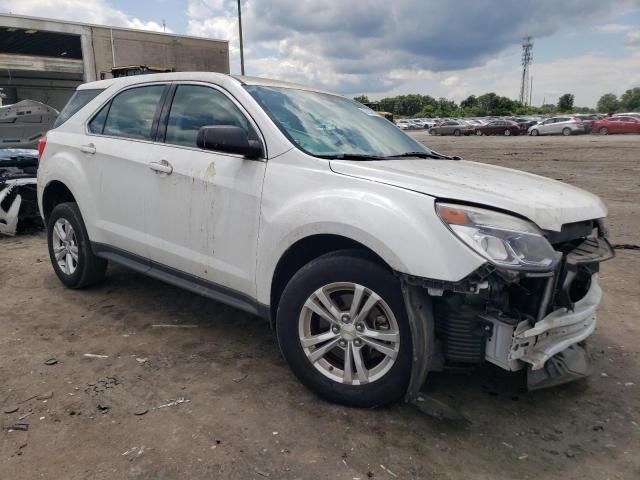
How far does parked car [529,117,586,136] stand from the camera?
117 ft

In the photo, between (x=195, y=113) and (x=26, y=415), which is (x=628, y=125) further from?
(x=26, y=415)

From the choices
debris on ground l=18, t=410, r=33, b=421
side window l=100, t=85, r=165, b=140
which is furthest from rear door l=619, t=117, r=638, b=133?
debris on ground l=18, t=410, r=33, b=421

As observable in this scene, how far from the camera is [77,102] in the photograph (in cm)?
461

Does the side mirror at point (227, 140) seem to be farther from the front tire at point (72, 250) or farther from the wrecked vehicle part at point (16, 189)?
the wrecked vehicle part at point (16, 189)

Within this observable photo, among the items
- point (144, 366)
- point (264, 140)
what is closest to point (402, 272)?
point (264, 140)

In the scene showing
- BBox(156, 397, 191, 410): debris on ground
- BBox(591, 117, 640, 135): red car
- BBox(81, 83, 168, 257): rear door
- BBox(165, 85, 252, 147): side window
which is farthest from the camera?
BBox(591, 117, 640, 135): red car

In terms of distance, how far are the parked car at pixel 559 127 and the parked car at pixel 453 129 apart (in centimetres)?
630

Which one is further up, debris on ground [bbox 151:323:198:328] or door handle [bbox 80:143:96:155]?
door handle [bbox 80:143:96:155]

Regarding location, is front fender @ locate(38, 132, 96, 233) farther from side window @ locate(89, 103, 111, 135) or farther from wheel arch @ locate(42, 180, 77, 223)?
side window @ locate(89, 103, 111, 135)

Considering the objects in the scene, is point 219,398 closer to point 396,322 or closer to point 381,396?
point 381,396

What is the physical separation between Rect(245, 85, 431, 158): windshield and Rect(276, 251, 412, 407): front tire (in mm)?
762

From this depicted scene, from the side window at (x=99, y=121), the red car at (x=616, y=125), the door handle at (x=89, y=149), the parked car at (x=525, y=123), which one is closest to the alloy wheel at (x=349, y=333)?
the door handle at (x=89, y=149)

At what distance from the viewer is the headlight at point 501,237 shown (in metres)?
2.29

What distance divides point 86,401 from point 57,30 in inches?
1625
